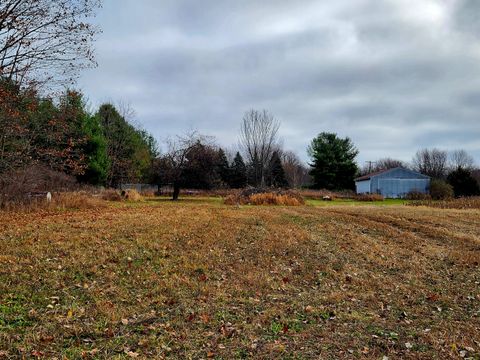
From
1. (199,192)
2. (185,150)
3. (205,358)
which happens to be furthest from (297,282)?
(199,192)

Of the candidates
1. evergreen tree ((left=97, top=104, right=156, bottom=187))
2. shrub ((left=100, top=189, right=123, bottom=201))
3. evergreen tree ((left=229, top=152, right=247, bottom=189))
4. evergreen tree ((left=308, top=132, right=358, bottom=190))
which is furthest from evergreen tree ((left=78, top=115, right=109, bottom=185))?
evergreen tree ((left=308, top=132, right=358, bottom=190))

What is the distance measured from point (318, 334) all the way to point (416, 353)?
0.96 metres

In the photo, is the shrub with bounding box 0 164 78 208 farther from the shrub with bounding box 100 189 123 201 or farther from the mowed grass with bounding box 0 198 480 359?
the shrub with bounding box 100 189 123 201

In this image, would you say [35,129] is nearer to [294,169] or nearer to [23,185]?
[23,185]

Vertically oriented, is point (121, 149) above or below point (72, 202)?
above

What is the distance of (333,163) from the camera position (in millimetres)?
42969

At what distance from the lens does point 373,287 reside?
20.0 ft

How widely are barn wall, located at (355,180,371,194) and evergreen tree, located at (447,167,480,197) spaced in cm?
880

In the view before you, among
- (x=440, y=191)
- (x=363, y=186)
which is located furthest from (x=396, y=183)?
(x=440, y=191)

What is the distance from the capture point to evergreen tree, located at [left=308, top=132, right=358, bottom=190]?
43.1 metres

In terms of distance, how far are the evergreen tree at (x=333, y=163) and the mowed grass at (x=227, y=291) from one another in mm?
33991

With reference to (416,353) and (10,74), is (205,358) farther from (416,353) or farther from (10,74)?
(10,74)

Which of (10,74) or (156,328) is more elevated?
(10,74)

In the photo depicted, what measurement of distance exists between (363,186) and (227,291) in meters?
41.2
